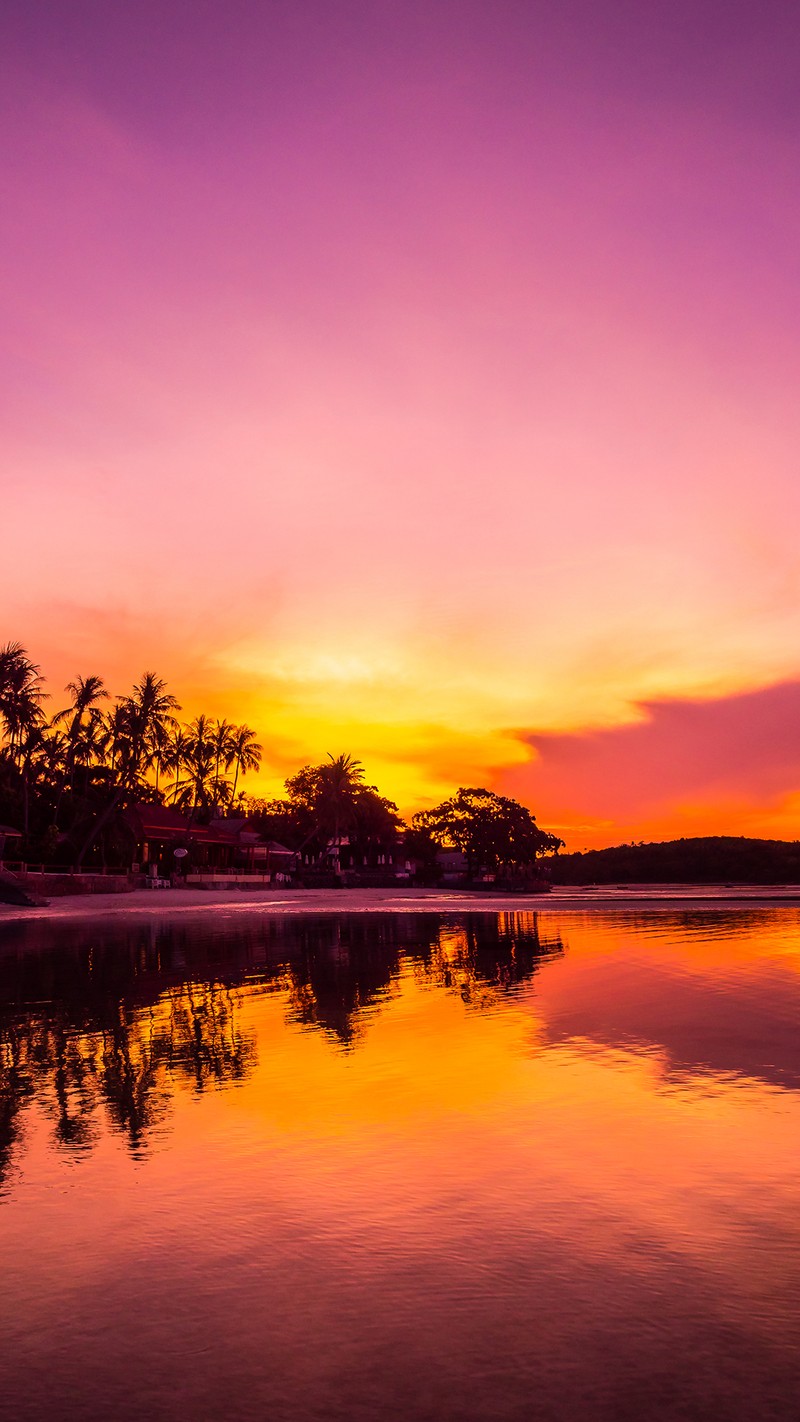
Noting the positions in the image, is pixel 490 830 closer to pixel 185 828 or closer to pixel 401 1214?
pixel 185 828

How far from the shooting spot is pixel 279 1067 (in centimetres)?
1395

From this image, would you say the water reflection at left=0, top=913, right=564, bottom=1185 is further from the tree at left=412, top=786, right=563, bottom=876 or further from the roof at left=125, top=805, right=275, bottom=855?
the tree at left=412, top=786, right=563, bottom=876

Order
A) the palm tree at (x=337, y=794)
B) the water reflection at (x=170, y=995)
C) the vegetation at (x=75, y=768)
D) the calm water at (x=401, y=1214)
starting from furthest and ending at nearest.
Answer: the palm tree at (x=337, y=794) → the vegetation at (x=75, y=768) → the water reflection at (x=170, y=995) → the calm water at (x=401, y=1214)

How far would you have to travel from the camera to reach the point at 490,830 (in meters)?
143

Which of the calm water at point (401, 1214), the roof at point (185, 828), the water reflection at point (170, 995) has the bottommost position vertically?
the calm water at point (401, 1214)

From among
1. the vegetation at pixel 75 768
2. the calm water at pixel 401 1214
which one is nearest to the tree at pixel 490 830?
the vegetation at pixel 75 768

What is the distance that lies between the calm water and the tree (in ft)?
411

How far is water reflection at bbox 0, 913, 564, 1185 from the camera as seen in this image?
40.5ft

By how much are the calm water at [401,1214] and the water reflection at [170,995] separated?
0.11 meters

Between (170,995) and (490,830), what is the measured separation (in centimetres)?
12305

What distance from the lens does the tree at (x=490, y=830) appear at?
14338 cm

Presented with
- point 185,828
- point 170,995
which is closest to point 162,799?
point 185,828

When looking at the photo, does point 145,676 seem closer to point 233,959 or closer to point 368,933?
point 368,933

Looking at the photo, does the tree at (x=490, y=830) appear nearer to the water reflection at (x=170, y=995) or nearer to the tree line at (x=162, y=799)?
the tree line at (x=162, y=799)
